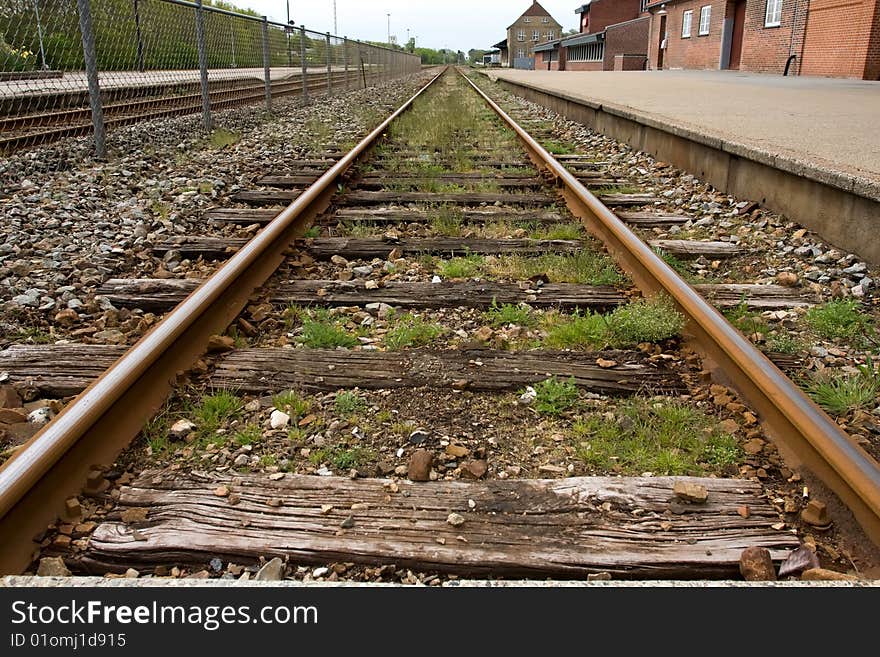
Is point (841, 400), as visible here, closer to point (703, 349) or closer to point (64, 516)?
point (703, 349)

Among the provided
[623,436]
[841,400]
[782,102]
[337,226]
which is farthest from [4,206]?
[782,102]

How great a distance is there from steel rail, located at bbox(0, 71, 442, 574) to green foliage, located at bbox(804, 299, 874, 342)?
2.54m

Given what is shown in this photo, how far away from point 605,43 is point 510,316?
52599mm

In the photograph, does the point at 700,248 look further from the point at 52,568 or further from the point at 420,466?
the point at 52,568

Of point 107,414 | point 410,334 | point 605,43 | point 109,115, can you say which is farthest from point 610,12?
point 107,414

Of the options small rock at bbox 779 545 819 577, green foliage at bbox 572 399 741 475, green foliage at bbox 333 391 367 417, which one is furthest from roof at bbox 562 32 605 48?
small rock at bbox 779 545 819 577

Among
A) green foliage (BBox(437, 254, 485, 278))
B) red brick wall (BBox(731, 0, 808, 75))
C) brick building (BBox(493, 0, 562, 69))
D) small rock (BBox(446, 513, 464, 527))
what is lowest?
small rock (BBox(446, 513, 464, 527))

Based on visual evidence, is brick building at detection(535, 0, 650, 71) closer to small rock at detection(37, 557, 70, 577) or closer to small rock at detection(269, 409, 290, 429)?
small rock at detection(269, 409, 290, 429)

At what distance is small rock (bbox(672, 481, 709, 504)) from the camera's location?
5.94 feet

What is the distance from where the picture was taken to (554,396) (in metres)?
2.39

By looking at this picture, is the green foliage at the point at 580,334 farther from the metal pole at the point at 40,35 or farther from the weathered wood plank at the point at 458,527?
the metal pole at the point at 40,35
